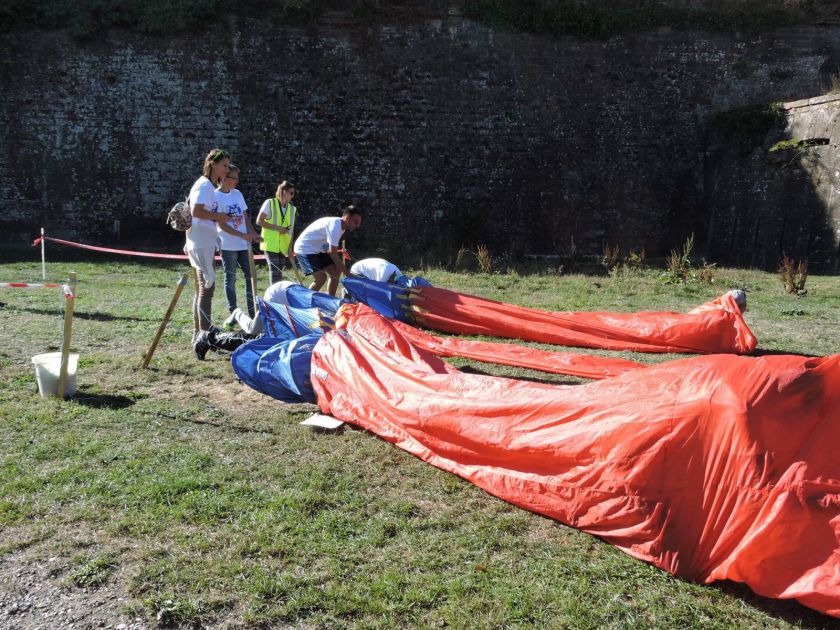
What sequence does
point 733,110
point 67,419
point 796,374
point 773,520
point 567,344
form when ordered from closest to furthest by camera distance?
point 773,520 → point 796,374 → point 67,419 → point 567,344 → point 733,110

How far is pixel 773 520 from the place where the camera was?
2352 mm

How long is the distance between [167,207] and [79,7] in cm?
450

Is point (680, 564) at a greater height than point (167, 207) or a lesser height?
lesser

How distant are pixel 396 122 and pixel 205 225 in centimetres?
1003

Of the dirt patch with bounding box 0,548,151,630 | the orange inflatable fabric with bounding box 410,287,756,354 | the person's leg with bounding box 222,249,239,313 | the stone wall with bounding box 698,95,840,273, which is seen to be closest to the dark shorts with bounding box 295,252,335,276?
the orange inflatable fabric with bounding box 410,287,756,354

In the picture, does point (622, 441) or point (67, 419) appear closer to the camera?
point (622, 441)

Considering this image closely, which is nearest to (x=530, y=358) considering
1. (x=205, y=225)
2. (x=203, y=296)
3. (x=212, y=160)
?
(x=203, y=296)

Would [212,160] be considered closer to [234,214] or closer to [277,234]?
[234,214]

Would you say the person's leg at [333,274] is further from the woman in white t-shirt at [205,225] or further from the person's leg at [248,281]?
the woman in white t-shirt at [205,225]

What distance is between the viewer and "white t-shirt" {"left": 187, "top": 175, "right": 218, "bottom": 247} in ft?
18.8

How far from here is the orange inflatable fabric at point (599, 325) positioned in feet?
21.0

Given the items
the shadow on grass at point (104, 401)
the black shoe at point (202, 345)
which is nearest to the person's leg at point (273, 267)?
the black shoe at point (202, 345)

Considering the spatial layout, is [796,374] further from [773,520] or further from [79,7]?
[79,7]

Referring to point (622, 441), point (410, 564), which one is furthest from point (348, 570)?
point (622, 441)
